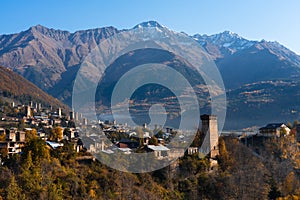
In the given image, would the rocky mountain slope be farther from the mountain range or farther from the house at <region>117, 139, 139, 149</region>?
the house at <region>117, 139, 139, 149</region>

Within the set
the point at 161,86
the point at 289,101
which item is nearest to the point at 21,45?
the point at 161,86

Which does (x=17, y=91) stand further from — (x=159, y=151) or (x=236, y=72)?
(x=236, y=72)

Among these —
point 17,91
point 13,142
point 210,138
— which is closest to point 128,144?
point 210,138

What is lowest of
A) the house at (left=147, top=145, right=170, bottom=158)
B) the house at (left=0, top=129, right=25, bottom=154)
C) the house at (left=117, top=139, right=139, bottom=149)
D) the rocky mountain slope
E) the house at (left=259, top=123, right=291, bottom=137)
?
the house at (left=147, top=145, right=170, bottom=158)

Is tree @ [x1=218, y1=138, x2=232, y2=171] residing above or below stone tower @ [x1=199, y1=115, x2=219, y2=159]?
below

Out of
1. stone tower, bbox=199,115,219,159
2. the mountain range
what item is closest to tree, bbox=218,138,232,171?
stone tower, bbox=199,115,219,159

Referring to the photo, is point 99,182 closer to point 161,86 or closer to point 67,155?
point 67,155

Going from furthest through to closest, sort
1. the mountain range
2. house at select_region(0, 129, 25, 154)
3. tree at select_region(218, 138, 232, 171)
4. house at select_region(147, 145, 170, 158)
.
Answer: the mountain range → tree at select_region(218, 138, 232, 171) → house at select_region(147, 145, 170, 158) → house at select_region(0, 129, 25, 154)
